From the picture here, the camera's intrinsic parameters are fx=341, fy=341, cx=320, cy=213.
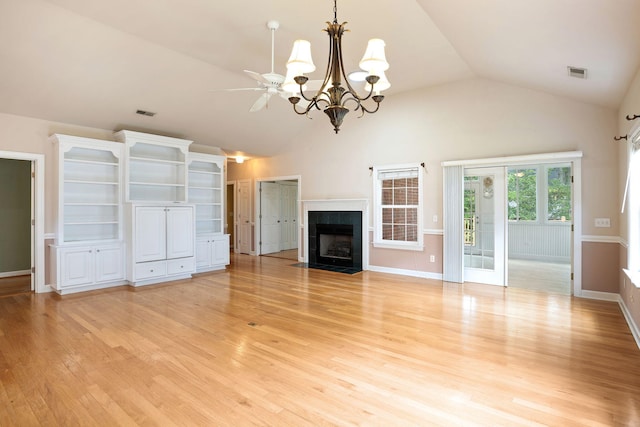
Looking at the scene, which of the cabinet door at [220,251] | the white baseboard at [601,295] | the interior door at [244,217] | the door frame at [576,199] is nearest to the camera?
the white baseboard at [601,295]

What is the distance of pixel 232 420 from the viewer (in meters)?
2.06

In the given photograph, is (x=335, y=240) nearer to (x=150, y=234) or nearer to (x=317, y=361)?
(x=150, y=234)

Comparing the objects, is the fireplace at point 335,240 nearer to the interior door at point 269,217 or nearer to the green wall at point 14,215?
the interior door at point 269,217

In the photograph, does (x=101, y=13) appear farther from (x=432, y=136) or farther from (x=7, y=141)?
(x=432, y=136)

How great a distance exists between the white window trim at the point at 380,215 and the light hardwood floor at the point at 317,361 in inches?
60.6

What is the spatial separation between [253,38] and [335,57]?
202 cm

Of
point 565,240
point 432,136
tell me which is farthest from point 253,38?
point 565,240

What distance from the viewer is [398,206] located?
6.66 m

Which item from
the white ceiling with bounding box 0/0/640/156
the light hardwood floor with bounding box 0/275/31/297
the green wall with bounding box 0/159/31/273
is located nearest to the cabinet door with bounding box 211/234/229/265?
the white ceiling with bounding box 0/0/640/156

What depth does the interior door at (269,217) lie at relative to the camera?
30.6ft

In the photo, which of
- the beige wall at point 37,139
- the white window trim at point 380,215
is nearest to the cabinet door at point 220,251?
the beige wall at point 37,139

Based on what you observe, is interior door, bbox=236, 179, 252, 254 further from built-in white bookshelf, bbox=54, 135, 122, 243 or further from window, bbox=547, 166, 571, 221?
window, bbox=547, 166, 571, 221

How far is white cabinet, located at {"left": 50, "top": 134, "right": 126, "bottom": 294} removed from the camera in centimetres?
523

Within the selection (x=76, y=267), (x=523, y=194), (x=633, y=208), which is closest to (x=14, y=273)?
(x=76, y=267)
